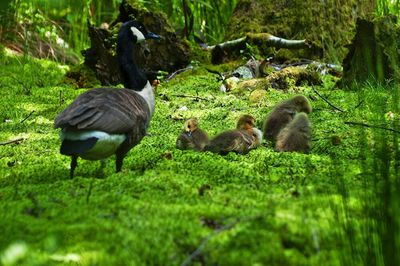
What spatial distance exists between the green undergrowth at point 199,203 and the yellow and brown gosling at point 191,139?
0.15m

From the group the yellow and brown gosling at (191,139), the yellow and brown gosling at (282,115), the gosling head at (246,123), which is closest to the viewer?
the yellow and brown gosling at (191,139)

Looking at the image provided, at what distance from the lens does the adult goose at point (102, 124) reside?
441 centimetres

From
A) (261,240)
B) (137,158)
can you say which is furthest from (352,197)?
(137,158)

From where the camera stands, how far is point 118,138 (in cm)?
469

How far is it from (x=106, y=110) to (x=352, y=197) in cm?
202

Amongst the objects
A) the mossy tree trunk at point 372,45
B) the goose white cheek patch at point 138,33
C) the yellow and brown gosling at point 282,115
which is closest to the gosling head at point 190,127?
the yellow and brown gosling at point 282,115

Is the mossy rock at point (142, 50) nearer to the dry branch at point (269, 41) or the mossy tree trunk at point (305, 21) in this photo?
the dry branch at point (269, 41)

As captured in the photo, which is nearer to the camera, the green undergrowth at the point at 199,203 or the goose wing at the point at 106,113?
the green undergrowth at the point at 199,203

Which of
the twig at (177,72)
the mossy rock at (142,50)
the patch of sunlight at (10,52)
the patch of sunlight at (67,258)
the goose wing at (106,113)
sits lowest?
the patch of sunlight at (10,52)

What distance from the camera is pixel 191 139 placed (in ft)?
19.2

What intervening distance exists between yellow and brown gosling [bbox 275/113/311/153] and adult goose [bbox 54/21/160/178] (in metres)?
1.39

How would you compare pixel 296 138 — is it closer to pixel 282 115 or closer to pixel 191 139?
pixel 282 115

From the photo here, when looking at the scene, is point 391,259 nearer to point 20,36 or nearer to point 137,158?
point 137,158

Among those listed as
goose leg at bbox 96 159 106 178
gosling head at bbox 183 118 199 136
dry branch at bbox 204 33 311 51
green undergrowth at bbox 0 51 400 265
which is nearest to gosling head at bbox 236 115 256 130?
green undergrowth at bbox 0 51 400 265
